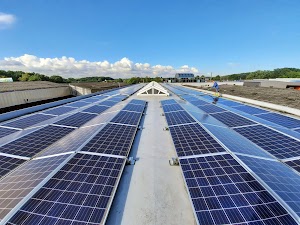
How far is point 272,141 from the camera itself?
436 inches

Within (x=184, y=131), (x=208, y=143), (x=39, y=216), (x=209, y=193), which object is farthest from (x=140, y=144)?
(x=39, y=216)

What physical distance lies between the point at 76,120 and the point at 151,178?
37.6 ft

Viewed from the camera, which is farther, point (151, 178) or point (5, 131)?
point (5, 131)

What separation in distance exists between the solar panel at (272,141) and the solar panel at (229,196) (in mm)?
3968

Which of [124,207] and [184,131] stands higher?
[184,131]

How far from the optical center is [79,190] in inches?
250

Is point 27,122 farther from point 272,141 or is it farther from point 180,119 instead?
point 272,141

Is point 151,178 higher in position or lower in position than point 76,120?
lower

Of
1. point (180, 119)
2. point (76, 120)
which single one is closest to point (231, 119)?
point (180, 119)

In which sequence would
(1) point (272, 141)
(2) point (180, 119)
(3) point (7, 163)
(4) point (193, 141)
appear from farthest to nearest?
(2) point (180, 119) < (1) point (272, 141) < (4) point (193, 141) < (3) point (7, 163)

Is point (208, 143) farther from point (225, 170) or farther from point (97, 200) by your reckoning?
point (97, 200)

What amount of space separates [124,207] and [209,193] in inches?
130

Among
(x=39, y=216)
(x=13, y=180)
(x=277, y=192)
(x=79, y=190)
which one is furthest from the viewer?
(x=13, y=180)

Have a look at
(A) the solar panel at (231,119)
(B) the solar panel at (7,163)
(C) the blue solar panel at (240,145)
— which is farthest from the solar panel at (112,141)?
(A) the solar panel at (231,119)
